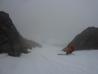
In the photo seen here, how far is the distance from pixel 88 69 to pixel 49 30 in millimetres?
1673

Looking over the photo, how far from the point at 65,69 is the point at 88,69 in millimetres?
156

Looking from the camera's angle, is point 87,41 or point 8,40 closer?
point 8,40

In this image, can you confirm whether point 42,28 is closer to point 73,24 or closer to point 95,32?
point 73,24

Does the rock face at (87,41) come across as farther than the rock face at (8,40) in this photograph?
Yes

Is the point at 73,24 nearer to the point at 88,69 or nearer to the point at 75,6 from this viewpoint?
the point at 75,6

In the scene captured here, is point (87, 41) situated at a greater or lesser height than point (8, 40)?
lesser

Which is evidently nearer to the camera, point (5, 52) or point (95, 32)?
point (5, 52)

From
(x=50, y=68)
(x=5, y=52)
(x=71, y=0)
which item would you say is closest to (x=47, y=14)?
(x=71, y=0)

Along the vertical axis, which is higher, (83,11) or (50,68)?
(83,11)

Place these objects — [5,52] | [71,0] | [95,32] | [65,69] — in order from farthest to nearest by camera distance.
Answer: [71,0], [95,32], [5,52], [65,69]

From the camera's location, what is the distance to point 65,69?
115 cm

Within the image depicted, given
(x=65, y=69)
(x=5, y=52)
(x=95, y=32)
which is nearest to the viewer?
(x=65, y=69)

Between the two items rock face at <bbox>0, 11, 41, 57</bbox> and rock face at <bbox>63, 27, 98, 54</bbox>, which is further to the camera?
rock face at <bbox>63, 27, 98, 54</bbox>

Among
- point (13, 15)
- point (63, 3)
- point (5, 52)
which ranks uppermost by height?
point (63, 3)
